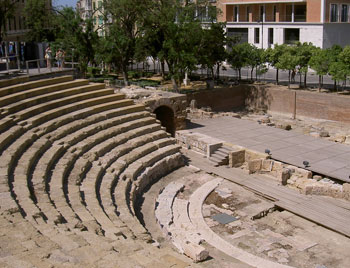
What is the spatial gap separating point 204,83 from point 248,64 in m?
4.57

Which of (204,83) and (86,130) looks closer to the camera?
(86,130)

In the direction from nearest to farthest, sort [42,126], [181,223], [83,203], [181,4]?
[83,203] < [181,223] < [42,126] < [181,4]

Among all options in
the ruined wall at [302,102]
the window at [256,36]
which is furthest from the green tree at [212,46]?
the window at [256,36]

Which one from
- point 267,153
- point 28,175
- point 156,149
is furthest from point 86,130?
point 267,153

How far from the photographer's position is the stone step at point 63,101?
779 inches

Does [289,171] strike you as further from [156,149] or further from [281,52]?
[281,52]

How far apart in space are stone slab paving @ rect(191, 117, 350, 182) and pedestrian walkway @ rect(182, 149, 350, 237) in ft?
5.50

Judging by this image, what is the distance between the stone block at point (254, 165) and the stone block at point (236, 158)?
1.04 metres

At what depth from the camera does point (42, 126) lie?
1955 cm

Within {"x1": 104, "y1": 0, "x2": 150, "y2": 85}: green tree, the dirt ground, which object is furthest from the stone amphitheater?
{"x1": 104, "y1": 0, "x2": 150, "y2": 85}: green tree

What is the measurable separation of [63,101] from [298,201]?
36.5 feet

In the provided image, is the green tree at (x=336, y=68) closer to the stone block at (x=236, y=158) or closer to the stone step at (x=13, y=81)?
the stone block at (x=236, y=158)

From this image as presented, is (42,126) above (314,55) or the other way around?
the other way around

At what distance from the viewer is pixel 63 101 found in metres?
22.1
